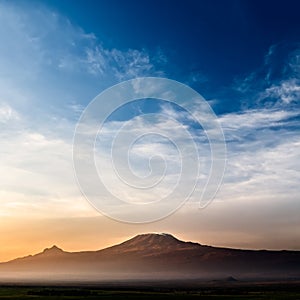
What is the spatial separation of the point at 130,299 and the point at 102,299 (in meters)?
7.06

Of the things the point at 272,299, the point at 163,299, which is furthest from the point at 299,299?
the point at 163,299

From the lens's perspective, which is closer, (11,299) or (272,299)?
(11,299)

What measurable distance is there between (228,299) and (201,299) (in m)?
7.00

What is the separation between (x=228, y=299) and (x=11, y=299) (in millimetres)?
54467

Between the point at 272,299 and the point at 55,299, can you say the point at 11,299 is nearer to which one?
the point at 55,299

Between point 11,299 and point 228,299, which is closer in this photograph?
point 11,299

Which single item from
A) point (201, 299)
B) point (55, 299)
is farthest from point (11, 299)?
point (201, 299)

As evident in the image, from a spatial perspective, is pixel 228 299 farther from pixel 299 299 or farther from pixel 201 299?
pixel 299 299

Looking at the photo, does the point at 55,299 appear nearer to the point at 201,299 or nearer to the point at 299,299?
the point at 201,299

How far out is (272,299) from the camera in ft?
391

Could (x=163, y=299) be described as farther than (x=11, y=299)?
Yes

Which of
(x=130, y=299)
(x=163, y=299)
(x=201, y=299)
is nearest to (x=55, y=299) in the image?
(x=130, y=299)

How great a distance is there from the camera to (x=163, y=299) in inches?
4798

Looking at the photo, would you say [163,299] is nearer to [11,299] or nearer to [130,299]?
[130,299]
